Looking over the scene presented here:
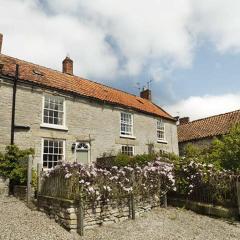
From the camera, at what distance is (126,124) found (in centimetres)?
2241

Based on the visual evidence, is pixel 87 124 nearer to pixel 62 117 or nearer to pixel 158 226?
pixel 62 117

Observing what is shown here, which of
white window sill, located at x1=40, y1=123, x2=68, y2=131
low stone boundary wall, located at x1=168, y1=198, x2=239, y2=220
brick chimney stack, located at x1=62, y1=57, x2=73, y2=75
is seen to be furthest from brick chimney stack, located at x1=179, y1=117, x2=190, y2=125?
low stone boundary wall, located at x1=168, y1=198, x2=239, y2=220

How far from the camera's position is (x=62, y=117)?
59.6 feet

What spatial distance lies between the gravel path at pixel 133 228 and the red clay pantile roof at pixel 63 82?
871cm

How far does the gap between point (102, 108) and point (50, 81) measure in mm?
4097

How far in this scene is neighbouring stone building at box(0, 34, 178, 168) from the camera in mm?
16016

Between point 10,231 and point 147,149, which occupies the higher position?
point 147,149

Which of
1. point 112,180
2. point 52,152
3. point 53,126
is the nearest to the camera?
point 112,180

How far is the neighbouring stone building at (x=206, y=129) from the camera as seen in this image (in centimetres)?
2897

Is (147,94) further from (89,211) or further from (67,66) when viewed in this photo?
(89,211)

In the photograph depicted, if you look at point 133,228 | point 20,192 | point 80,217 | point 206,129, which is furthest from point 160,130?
point 80,217

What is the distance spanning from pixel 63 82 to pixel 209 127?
56.4 feet

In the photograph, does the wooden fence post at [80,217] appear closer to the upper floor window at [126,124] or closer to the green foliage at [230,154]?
the green foliage at [230,154]

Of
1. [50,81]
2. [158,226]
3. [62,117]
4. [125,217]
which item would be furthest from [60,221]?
[50,81]
